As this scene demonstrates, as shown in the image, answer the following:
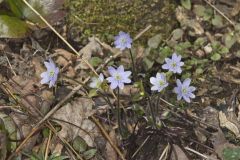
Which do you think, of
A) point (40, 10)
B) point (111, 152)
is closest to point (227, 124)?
point (111, 152)

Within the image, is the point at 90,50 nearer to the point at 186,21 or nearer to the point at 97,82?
the point at 97,82

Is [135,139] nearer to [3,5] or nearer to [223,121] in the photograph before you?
[223,121]

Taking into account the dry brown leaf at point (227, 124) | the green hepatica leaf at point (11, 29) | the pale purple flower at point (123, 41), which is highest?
the green hepatica leaf at point (11, 29)

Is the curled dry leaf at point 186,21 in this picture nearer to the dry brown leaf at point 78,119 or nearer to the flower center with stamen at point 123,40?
the flower center with stamen at point 123,40

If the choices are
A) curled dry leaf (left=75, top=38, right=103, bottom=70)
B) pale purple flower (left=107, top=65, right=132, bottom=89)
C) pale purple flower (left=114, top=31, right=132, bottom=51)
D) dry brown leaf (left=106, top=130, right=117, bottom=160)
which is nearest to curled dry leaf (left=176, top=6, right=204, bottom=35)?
curled dry leaf (left=75, top=38, right=103, bottom=70)

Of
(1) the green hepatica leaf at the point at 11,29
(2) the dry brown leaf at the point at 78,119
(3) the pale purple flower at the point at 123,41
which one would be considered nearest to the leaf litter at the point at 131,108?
(2) the dry brown leaf at the point at 78,119

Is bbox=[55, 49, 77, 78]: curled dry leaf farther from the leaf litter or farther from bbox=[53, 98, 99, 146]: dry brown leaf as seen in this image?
bbox=[53, 98, 99, 146]: dry brown leaf
